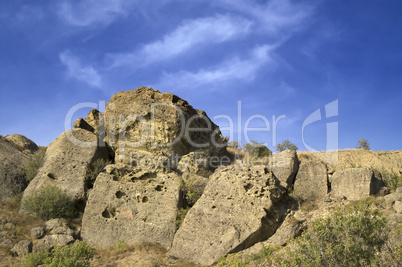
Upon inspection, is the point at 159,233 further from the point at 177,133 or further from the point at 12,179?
the point at 12,179

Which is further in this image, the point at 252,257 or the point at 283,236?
the point at 283,236

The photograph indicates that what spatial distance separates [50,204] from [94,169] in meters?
3.43

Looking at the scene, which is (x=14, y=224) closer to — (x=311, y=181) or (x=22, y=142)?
(x=22, y=142)

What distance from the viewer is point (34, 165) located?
2316cm

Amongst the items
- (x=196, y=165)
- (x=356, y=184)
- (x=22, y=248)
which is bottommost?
(x=22, y=248)

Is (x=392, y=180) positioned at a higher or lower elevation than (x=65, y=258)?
higher

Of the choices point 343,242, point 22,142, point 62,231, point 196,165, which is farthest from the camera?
point 22,142

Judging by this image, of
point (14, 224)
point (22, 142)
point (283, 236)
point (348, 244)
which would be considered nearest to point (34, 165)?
point (22, 142)

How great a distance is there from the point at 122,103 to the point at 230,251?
535 inches

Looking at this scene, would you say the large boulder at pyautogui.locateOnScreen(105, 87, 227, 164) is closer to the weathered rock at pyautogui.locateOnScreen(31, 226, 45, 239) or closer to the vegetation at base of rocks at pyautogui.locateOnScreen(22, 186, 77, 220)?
the vegetation at base of rocks at pyautogui.locateOnScreen(22, 186, 77, 220)

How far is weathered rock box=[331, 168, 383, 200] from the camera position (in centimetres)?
1998

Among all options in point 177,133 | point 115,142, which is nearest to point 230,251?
point 177,133

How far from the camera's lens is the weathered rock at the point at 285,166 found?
861 inches

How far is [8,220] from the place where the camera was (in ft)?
64.1
